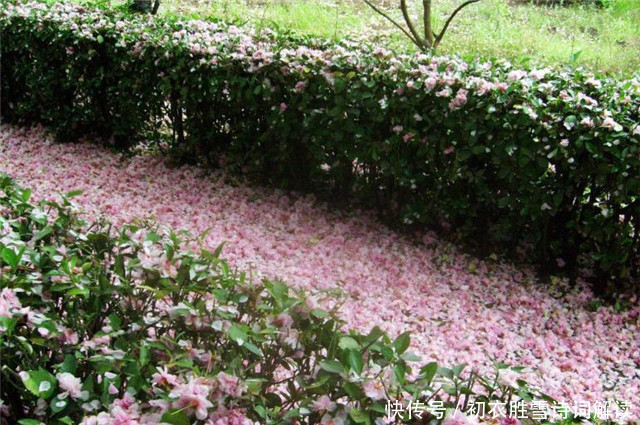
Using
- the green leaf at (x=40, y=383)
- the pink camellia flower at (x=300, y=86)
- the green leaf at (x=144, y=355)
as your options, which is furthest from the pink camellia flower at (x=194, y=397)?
the pink camellia flower at (x=300, y=86)

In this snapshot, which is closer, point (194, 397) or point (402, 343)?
point (194, 397)

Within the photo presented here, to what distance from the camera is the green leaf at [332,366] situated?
4.17ft

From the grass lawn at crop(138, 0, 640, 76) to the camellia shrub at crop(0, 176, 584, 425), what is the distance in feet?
21.0

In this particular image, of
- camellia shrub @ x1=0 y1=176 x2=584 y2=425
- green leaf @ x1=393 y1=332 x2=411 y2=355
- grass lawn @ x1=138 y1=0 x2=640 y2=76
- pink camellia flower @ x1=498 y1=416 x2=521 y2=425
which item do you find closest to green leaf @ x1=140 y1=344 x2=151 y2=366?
camellia shrub @ x1=0 y1=176 x2=584 y2=425

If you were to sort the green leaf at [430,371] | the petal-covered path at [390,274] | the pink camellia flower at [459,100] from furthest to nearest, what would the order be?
the pink camellia flower at [459,100] → the petal-covered path at [390,274] → the green leaf at [430,371]

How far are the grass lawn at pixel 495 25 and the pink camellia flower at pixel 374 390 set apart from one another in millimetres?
6831

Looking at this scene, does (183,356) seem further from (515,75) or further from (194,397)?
(515,75)

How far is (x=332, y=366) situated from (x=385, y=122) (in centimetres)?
257

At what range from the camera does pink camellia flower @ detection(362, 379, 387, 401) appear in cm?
124

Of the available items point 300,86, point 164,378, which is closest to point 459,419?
point 164,378

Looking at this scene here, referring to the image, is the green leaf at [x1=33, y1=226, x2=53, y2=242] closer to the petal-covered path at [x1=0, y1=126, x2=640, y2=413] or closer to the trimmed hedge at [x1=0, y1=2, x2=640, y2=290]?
the petal-covered path at [x1=0, y1=126, x2=640, y2=413]

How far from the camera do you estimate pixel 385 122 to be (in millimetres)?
3699

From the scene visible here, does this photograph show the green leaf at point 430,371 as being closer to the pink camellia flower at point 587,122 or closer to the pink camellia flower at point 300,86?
the pink camellia flower at point 587,122

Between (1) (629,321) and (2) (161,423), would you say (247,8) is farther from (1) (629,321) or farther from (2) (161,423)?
(2) (161,423)
